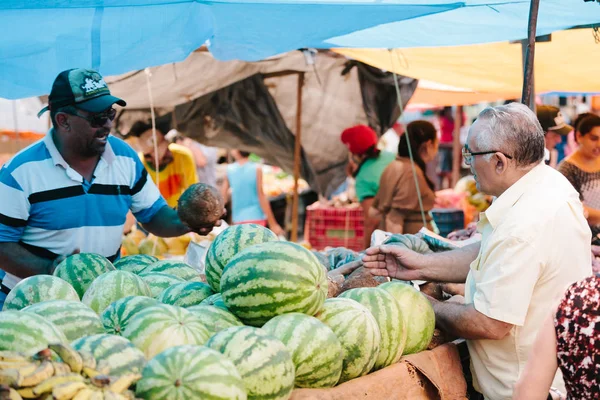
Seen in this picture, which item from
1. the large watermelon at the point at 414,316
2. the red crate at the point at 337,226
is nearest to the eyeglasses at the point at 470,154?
the large watermelon at the point at 414,316

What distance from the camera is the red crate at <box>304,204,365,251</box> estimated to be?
412 inches

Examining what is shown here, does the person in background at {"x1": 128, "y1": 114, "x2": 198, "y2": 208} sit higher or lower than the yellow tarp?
lower

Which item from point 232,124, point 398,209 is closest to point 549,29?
point 398,209

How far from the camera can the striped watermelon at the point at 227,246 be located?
3.18 metres

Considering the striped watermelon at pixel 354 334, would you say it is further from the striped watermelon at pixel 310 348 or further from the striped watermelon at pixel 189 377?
the striped watermelon at pixel 189 377

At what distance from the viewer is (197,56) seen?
303 inches

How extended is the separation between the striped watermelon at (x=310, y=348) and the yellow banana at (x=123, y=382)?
0.60 m

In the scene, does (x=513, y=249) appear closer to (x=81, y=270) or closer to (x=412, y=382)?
(x=412, y=382)

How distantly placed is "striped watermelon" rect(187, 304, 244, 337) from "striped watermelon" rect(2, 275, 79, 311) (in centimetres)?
55

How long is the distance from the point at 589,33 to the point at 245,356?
5871mm

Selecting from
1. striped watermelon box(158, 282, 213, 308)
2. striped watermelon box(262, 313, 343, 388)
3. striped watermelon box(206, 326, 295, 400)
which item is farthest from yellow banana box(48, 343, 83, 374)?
striped watermelon box(158, 282, 213, 308)

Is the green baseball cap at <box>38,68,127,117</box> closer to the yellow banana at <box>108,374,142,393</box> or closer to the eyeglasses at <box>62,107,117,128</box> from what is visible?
the eyeglasses at <box>62,107,117,128</box>

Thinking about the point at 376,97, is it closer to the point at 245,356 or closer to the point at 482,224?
the point at 482,224

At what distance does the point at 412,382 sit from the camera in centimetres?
292
